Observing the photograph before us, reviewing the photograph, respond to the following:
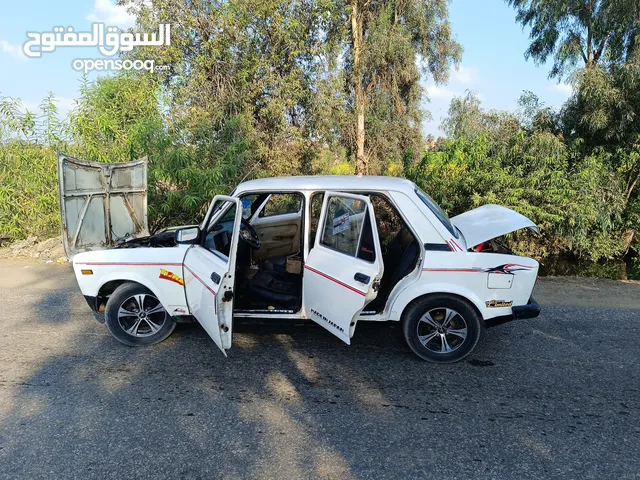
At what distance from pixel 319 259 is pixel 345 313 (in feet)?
1.92

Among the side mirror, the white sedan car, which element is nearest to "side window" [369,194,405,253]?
the white sedan car

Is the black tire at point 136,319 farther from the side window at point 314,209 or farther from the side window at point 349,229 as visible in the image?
the side window at point 349,229

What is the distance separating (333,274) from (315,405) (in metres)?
1.11

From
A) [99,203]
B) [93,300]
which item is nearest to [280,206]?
[93,300]

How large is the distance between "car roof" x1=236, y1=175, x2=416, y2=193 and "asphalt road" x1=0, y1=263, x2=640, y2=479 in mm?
1351

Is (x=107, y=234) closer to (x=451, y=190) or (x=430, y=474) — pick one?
(x=430, y=474)

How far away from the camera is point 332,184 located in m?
4.38

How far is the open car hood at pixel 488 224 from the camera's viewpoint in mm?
4499

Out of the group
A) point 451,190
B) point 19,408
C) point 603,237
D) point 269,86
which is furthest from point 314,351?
point 269,86

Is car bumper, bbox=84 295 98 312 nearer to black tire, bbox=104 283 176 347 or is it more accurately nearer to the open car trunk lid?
black tire, bbox=104 283 176 347

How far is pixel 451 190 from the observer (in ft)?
34.7

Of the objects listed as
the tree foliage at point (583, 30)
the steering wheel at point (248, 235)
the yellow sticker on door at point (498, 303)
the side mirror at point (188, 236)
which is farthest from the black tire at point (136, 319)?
the tree foliage at point (583, 30)

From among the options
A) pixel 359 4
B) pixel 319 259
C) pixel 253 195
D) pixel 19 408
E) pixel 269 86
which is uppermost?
pixel 359 4

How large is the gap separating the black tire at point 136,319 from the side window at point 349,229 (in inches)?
74.8
